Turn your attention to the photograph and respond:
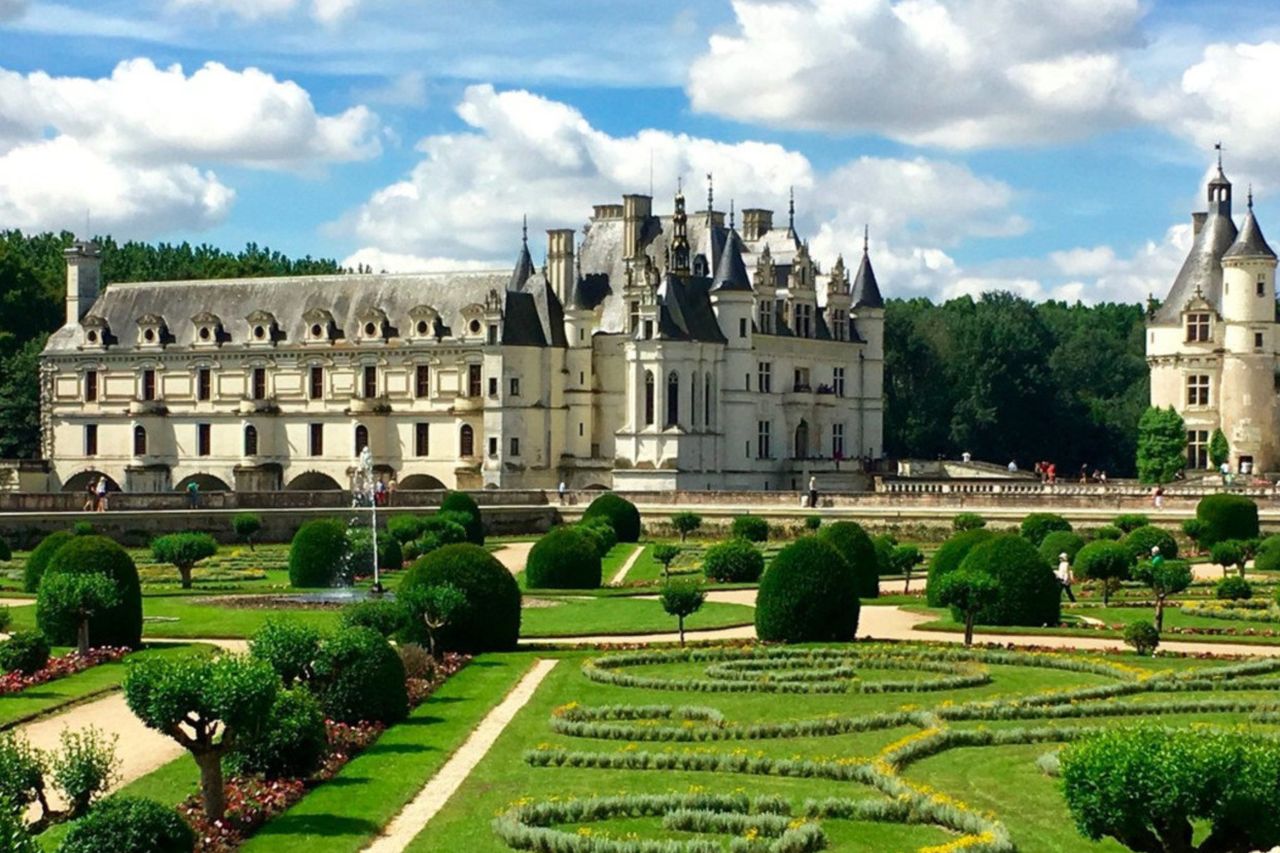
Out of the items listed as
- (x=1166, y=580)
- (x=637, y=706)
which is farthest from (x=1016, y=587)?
(x=637, y=706)

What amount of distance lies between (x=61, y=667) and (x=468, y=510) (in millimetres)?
28893

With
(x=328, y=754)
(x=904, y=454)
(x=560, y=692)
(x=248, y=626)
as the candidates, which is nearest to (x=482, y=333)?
(x=904, y=454)

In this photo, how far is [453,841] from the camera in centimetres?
1916

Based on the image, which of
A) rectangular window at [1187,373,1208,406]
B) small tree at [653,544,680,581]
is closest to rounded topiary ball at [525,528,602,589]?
small tree at [653,544,680,581]

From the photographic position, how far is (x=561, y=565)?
4541 cm

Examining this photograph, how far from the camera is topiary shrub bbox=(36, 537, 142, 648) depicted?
31.6 metres

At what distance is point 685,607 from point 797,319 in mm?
47534

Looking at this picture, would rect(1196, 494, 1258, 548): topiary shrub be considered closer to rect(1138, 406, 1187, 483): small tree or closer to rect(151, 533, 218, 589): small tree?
rect(1138, 406, 1187, 483): small tree

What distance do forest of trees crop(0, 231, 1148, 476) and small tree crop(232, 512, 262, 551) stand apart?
32404mm

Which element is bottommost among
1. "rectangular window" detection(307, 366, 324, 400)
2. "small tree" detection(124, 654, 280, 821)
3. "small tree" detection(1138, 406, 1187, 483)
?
"small tree" detection(124, 654, 280, 821)

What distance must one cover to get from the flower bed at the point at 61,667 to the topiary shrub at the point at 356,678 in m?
5.36

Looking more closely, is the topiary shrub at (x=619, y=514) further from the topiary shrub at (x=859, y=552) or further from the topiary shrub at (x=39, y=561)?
the topiary shrub at (x=39, y=561)

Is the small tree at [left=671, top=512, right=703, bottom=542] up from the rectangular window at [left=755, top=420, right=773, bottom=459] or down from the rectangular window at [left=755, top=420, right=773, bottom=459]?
down

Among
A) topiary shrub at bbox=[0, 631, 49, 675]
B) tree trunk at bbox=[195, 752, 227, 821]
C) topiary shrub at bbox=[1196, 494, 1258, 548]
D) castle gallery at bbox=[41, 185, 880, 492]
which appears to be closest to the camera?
tree trunk at bbox=[195, 752, 227, 821]
